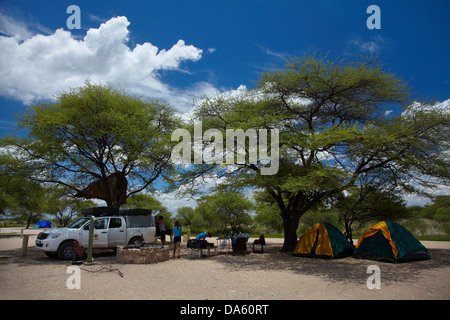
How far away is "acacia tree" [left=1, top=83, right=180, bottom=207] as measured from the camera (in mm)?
14836

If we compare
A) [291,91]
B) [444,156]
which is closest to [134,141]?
[291,91]

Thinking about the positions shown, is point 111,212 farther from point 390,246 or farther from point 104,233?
point 390,246

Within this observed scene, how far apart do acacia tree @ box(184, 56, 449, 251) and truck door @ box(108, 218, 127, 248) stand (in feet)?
14.0

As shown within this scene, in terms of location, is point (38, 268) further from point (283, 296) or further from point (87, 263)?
point (283, 296)

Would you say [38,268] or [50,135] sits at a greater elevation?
[50,135]

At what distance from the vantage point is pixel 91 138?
1591 centimetres

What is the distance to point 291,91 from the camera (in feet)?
47.8

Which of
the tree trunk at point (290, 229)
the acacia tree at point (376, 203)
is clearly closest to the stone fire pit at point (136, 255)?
the tree trunk at point (290, 229)

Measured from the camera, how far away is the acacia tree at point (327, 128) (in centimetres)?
1235

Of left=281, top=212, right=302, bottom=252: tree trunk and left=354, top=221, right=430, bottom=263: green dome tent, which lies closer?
left=354, top=221, right=430, bottom=263: green dome tent

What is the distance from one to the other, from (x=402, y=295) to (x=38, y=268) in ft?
37.0

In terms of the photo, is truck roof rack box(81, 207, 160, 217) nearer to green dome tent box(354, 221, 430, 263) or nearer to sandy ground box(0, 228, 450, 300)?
sandy ground box(0, 228, 450, 300)

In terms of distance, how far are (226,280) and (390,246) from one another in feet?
25.7

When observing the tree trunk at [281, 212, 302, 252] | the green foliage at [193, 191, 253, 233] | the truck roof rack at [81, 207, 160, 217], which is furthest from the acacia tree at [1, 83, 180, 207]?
the green foliage at [193, 191, 253, 233]
